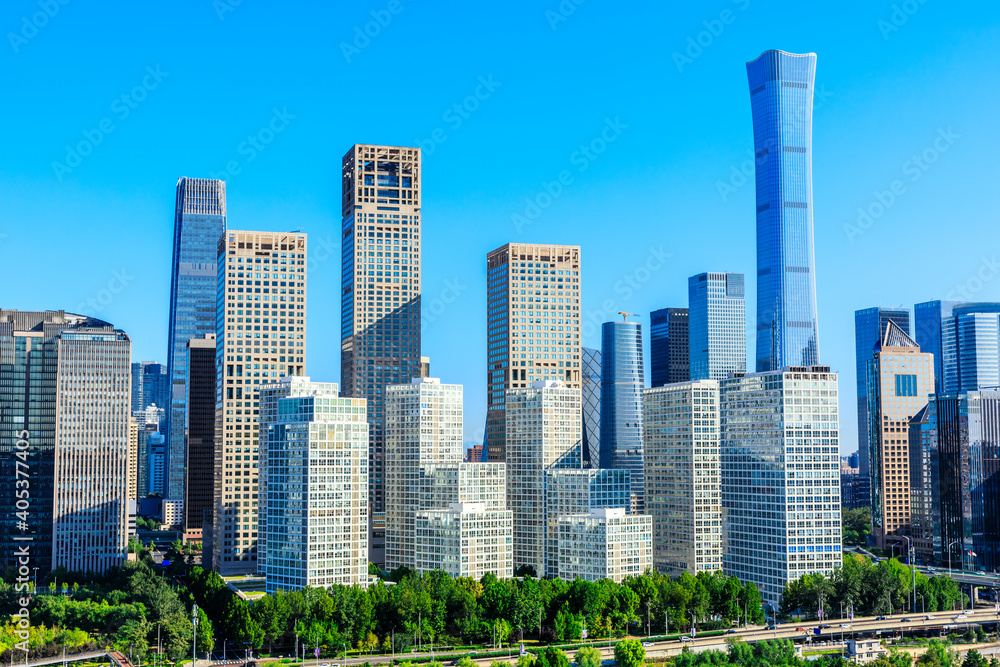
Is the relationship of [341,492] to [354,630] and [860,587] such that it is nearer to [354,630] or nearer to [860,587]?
[354,630]

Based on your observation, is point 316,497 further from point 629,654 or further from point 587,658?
point 629,654

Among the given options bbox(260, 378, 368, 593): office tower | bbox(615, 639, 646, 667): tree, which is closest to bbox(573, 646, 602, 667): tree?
bbox(615, 639, 646, 667): tree

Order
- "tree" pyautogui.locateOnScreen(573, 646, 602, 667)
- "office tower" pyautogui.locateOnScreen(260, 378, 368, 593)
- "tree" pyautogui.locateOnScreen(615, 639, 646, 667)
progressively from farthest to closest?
"office tower" pyautogui.locateOnScreen(260, 378, 368, 593) → "tree" pyautogui.locateOnScreen(615, 639, 646, 667) → "tree" pyautogui.locateOnScreen(573, 646, 602, 667)

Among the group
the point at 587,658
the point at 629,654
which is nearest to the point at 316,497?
the point at 587,658

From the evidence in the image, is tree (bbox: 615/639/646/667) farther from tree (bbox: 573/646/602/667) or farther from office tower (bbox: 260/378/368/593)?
office tower (bbox: 260/378/368/593)

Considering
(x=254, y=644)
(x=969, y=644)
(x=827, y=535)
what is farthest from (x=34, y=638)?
(x=969, y=644)
